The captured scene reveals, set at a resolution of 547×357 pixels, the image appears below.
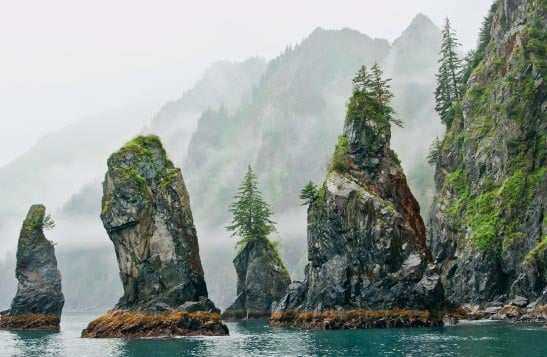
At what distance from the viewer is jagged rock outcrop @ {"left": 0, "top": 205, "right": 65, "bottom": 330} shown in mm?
121119

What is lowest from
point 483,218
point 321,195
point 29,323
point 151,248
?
point 29,323

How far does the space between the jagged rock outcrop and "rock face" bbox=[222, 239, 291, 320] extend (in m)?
41.7

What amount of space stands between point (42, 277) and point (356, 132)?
66623mm

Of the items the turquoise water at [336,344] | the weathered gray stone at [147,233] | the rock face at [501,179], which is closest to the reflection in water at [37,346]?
the turquoise water at [336,344]

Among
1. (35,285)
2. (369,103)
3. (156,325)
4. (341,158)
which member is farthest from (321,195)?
(35,285)

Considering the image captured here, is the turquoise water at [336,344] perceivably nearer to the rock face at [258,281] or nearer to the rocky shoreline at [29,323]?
the rocky shoreline at [29,323]

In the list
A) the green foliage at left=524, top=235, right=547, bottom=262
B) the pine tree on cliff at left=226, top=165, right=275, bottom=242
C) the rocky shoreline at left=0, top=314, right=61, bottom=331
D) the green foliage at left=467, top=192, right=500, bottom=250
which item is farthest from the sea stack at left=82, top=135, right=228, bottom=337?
the green foliage at left=467, top=192, right=500, bottom=250

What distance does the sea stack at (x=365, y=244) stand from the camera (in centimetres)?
9550

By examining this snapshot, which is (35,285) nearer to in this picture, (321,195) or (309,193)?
(309,193)

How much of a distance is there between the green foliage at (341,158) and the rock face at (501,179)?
26903mm

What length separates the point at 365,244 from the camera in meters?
101

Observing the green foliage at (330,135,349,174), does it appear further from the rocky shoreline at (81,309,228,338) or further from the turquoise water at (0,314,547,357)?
the rocky shoreline at (81,309,228,338)

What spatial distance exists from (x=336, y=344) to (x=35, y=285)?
73357 millimetres

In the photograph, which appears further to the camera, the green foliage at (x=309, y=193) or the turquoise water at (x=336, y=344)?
the green foliage at (x=309, y=193)
